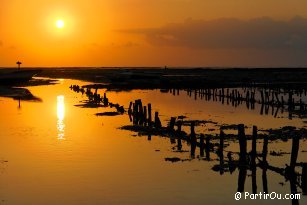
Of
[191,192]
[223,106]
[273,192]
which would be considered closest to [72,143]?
[191,192]

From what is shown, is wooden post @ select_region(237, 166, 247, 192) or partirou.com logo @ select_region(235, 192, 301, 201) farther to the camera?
wooden post @ select_region(237, 166, 247, 192)

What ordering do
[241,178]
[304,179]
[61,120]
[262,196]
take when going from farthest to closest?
[61,120] → [241,178] → [262,196] → [304,179]

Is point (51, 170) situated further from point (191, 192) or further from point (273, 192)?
point (273, 192)

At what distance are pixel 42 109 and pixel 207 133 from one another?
24.3m

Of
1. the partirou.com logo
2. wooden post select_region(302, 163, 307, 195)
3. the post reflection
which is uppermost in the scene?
wooden post select_region(302, 163, 307, 195)

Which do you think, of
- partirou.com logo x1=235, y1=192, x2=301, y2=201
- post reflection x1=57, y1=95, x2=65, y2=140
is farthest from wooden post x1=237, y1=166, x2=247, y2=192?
post reflection x1=57, y1=95, x2=65, y2=140

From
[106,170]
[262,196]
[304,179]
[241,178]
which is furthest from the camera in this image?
[106,170]

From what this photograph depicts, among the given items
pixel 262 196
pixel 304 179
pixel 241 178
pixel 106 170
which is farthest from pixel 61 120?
pixel 304 179

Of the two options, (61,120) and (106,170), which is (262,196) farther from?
(61,120)

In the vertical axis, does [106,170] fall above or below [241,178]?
below

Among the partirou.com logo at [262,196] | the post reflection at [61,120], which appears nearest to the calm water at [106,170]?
the post reflection at [61,120]

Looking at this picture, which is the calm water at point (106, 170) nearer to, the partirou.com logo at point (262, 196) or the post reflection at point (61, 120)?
the post reflection at point (61, 120)

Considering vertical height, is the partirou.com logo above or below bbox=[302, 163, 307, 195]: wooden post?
below

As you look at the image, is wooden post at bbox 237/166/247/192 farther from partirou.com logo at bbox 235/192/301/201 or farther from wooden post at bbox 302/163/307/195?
wooden post at bbox 302/163/307/195
